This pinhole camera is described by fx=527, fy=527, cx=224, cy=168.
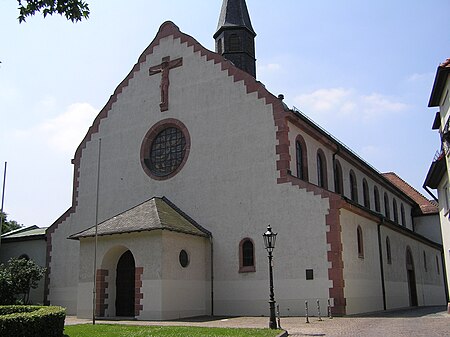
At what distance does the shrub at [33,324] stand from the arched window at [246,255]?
11318 millimetres

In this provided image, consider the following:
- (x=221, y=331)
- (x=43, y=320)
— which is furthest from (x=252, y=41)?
(x=43, y=320)

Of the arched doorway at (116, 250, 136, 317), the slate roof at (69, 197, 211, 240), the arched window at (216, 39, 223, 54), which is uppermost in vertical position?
the arched window at (216, 39, 223, 54)

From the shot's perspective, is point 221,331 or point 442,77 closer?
point 221,331

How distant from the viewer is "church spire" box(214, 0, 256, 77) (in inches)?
1294

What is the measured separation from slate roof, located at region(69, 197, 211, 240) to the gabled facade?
11.8m

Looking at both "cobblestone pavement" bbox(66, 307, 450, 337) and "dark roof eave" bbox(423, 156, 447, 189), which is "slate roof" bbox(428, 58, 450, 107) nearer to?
"dark roof eave" bbox(423, 156, 447, 189)

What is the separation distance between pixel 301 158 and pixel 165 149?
7.87 meters

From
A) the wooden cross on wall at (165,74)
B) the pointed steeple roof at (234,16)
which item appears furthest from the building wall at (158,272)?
the pointed steeple roof at (234,16)

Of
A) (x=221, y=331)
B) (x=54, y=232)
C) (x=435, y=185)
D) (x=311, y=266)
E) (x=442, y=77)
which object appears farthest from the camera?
(x=54, y=232)

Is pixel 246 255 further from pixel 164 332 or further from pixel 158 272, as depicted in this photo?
pixel 164 332

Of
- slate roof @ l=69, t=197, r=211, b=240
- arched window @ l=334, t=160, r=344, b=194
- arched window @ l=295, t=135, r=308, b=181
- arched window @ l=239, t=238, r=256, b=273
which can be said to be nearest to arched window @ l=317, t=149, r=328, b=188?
arched window @ l=334, t=160, r=344, b=194

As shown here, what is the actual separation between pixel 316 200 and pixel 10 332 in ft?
47.4

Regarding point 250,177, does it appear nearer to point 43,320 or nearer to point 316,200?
point 316,200

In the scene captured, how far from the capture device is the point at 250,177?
26203 mm
